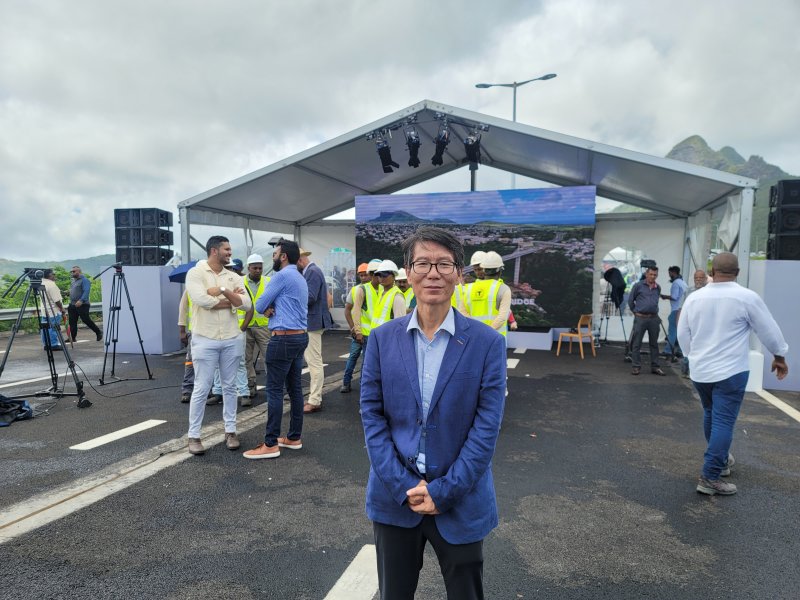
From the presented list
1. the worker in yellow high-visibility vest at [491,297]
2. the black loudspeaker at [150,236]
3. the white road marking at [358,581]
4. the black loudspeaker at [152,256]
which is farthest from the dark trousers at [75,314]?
the white road marking at [358,581]

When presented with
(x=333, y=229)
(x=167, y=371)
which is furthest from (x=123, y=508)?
(x=333, y=229)

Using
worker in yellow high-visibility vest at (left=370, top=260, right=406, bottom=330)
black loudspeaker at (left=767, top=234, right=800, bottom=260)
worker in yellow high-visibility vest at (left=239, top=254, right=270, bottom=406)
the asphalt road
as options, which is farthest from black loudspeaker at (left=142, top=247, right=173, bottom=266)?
black loudspeaker at (left=767, top=234, right=800, bottom=260)

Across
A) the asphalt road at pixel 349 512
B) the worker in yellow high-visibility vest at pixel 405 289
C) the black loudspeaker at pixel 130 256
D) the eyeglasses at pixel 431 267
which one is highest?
the black loudspeaker at pixel 130 256

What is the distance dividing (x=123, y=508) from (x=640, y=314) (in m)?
8.52

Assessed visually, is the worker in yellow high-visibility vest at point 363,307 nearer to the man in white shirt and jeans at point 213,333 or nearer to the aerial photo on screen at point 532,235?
the man in white shirt and jeans at point 213,333

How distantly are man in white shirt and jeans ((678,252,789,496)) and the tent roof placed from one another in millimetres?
5379

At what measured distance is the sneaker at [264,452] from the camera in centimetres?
464

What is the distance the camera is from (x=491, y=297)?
5.55 m

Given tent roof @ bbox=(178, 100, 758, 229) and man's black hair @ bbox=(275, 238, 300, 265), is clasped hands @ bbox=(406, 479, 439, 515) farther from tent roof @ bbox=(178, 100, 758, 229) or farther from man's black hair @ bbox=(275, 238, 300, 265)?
tent roof @ bbox=(178, 100, 758, 229)

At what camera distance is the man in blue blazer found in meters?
1.73

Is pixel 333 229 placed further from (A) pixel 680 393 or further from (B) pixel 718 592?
(B) pixel 718 592

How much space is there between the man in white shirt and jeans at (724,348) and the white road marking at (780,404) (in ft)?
10.5

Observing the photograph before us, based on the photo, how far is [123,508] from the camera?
11.9ft

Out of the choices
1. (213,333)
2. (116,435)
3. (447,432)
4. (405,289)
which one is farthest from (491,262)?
(116,435)
